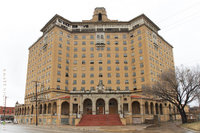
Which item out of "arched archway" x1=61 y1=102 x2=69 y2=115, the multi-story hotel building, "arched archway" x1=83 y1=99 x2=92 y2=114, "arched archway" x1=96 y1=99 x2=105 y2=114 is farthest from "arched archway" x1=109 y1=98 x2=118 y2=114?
"arched archway" x1=61 y1=102 x2=69 y2=115

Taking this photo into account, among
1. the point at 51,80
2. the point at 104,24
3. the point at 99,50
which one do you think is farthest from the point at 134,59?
the point at 51,80

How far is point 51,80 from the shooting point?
67.8 meters

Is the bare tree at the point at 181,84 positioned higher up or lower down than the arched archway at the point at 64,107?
higher up

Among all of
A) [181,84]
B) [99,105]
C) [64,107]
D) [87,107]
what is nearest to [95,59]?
[87,107]

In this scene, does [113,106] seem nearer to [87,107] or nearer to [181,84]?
[87,107]

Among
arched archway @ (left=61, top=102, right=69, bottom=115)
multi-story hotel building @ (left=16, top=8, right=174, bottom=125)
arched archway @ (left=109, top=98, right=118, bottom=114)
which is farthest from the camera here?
multi-story hotel building @ (left=16, top=8, right=174, bottom=125)

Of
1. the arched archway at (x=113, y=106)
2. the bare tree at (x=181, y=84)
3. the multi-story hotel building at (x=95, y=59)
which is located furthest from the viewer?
the multi-story hotel building at (x=95, y=59)

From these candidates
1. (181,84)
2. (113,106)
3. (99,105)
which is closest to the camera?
(181,84)

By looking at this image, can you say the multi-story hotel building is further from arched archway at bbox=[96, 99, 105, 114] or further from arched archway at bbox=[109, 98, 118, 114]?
arched archway at bbox=[96, 99, 105, 114]

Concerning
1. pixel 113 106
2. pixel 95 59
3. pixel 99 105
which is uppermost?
pixel 95 59

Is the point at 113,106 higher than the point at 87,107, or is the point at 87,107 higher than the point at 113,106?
the point at 113,106

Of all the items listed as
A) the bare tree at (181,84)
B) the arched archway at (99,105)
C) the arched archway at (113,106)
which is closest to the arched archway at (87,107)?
the arched archway at (99,105)

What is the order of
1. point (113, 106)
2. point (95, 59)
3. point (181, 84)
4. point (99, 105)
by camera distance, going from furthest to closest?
1. point (95, 59)
2. point (113, 106)
3. point (99, 105)
4. point (181, 84)

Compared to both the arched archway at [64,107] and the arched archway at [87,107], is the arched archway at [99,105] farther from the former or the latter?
the arched archway at [64,107]
